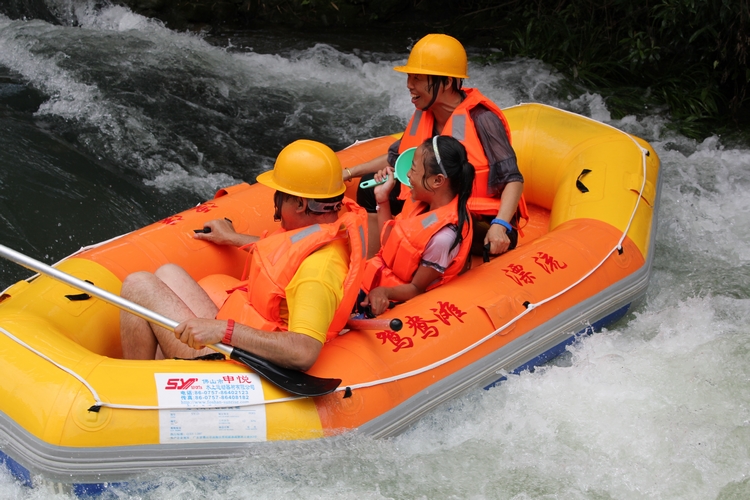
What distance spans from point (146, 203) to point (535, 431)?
2964mm

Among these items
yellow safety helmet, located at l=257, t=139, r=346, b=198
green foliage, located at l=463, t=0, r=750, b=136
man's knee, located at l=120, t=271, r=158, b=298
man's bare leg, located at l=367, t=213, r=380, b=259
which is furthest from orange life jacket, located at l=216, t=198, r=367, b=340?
green foliage, located at l=463, t=0, r=750, b=136

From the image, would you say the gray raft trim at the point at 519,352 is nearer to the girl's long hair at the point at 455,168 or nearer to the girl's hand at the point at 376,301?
the girl's hand at the point at 376,301

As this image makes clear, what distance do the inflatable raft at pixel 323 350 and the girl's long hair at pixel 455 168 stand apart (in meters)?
0.33

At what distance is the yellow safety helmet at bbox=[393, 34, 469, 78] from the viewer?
3.66 metres

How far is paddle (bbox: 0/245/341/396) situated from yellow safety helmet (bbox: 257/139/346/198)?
0.56 metres

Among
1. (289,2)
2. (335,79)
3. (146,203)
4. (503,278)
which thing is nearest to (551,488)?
(503,278)

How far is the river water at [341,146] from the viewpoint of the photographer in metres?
3.10

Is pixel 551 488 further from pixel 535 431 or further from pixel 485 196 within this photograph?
pixel 485 196

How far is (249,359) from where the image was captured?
272 cm

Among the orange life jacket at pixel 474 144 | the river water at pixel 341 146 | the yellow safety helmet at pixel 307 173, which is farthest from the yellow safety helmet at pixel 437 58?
the river water at pixel 341 146

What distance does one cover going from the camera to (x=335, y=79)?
288 inches

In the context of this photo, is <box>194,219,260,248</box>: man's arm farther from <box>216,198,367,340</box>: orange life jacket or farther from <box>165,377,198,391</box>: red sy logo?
<box>165,377,198,391</box>: red sy logo

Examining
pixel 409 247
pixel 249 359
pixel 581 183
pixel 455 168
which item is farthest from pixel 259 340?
pixel 581 183

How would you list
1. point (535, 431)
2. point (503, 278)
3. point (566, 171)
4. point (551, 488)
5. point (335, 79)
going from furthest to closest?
point (335, 79)
point (566, 171)
point (503, 278)
point (535, 431)
point (551, 488)
